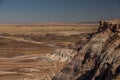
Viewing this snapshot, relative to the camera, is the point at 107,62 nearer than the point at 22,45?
Yes

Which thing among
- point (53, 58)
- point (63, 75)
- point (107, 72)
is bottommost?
point (53, 58)

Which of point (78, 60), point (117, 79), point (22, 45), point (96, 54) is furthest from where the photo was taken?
point (22, 45)

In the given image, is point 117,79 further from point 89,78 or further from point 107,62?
point 89,78

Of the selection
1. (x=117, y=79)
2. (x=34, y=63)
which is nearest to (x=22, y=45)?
(x=34, y=63)

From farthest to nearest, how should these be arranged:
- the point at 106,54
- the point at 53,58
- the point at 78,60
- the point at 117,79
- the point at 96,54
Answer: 1. the point at 53,58
2. the point at 78,60
3. the point at 96,54
4. the point at 106,54
5. the point at 117,79

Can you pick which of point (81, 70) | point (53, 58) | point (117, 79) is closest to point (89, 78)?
point (81, 70)

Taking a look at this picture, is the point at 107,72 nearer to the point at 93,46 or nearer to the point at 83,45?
the point at 93,46

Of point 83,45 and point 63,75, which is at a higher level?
point 83,45
